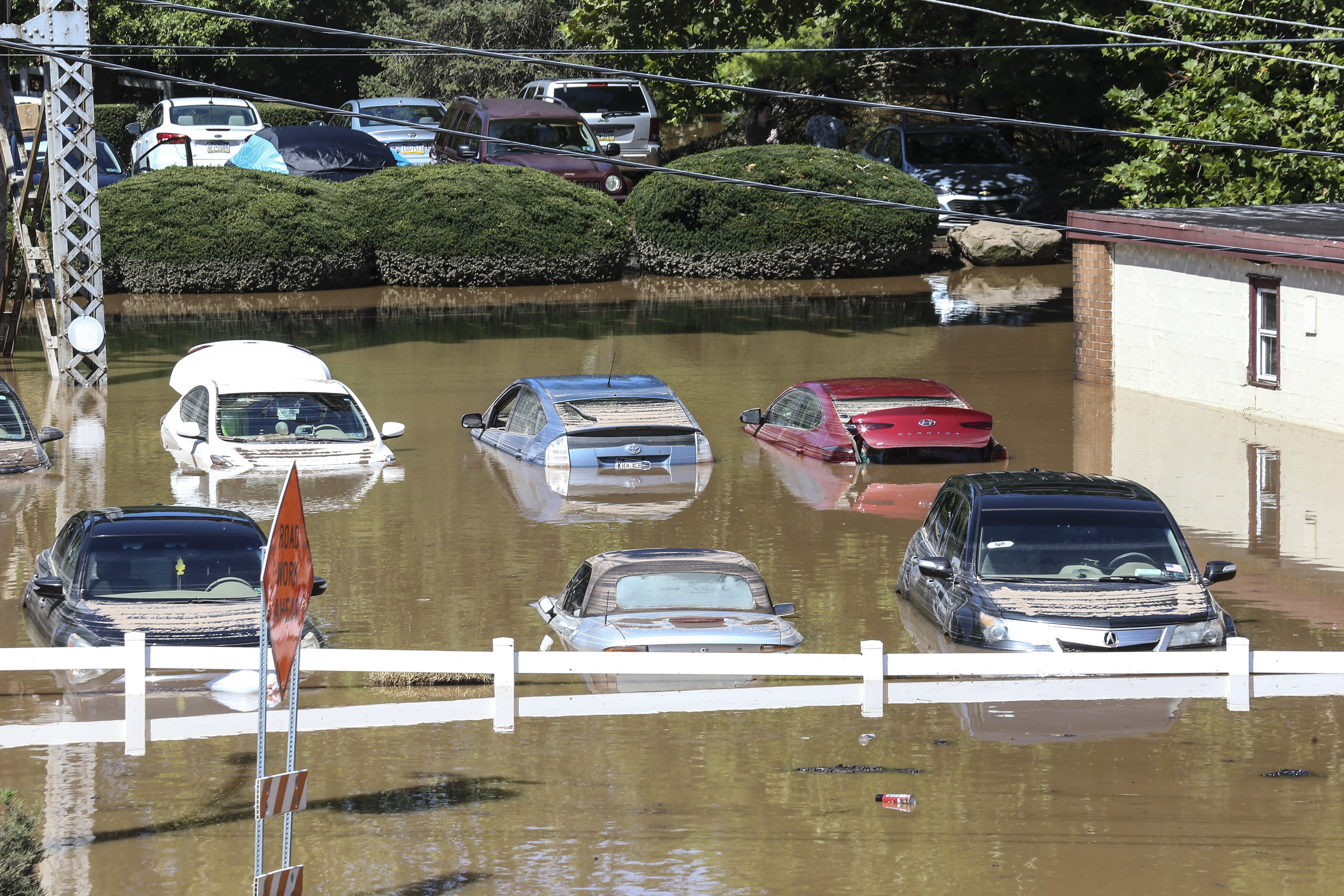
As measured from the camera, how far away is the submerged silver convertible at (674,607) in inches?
526

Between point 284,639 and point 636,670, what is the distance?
4.40 metres

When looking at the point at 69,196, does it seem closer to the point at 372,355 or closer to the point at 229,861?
the point at 372,355

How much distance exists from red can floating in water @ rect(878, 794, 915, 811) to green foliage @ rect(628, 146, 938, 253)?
88.9 ft

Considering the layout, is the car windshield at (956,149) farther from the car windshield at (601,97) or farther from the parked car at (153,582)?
the parked car at (153,582)

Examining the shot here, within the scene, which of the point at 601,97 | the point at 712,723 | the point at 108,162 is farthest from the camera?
the point at 601,97

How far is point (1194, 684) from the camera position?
1285 cm

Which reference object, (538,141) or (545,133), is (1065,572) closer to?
(538,141)

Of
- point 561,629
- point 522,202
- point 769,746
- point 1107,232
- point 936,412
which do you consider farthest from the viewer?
point 522,202

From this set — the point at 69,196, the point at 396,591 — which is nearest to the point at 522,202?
the point at 69,196

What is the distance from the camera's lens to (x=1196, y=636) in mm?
13664

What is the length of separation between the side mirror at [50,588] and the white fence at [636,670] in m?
1.28

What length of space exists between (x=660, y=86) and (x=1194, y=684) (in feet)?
120

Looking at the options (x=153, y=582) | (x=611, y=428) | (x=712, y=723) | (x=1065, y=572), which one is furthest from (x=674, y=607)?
(x=611, y=428)

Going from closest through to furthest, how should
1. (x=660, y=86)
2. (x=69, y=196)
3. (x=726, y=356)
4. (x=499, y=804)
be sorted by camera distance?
(x=499, y=804), (x=69, y=196), (x=726, y=356), (x=660, y=86)
